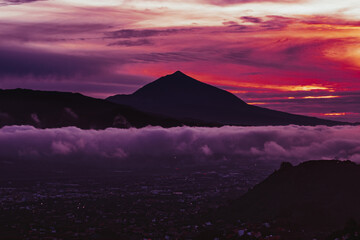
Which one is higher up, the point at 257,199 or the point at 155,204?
the point at 257,199

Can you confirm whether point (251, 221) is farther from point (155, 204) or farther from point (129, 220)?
point (155, 204)

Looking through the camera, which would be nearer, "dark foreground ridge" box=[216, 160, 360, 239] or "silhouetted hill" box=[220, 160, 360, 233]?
"dark foreground ridge" box=[216, 160, 360, 239]

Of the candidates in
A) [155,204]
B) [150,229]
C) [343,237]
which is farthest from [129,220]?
[343,237]

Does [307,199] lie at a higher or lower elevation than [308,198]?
lower

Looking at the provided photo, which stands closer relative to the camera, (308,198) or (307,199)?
(307,199)

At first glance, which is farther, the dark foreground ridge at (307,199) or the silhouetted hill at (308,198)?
the silhouetted hill at (308,198)

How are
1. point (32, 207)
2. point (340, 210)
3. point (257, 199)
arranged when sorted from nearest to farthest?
point (340, 210)
point (257, 199)
point (32, 207)
